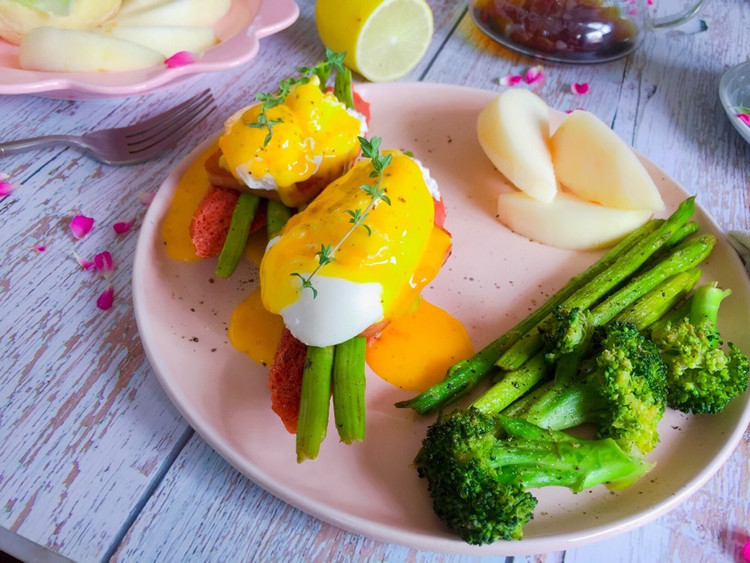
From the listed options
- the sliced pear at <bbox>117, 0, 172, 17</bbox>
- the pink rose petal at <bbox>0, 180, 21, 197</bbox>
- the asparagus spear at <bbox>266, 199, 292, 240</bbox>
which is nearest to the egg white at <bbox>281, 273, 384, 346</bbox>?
the asparagus spear at <bbox>266, 199, 292, 240</bbox>

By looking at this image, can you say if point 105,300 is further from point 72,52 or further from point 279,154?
point 72,52

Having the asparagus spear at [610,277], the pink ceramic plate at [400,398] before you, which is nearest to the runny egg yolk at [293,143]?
the pink ceramic plate at [400,398]

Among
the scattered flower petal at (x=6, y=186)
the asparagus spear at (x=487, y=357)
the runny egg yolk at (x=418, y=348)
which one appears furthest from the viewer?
the scattered flower petal at (x=6, y=186)

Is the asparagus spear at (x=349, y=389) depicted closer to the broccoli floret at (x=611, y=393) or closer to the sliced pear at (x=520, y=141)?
the broccoli floret at (x=611, y=393)

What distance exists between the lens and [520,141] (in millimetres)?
2441

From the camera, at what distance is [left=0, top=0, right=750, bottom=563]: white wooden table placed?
5.33 feet

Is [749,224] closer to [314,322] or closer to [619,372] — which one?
[619,372]

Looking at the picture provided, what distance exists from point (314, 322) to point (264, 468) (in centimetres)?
39

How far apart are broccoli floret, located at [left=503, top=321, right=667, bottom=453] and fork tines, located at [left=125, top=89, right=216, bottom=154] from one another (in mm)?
1688

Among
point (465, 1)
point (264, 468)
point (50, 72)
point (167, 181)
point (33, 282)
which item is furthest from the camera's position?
point (465, 1)

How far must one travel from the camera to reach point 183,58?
261 centimetres

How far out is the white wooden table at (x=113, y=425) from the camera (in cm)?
162

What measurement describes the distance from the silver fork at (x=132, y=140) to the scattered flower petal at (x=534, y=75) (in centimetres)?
155

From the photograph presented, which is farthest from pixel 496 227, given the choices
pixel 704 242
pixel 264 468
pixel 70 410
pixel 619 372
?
pixel 70 410
